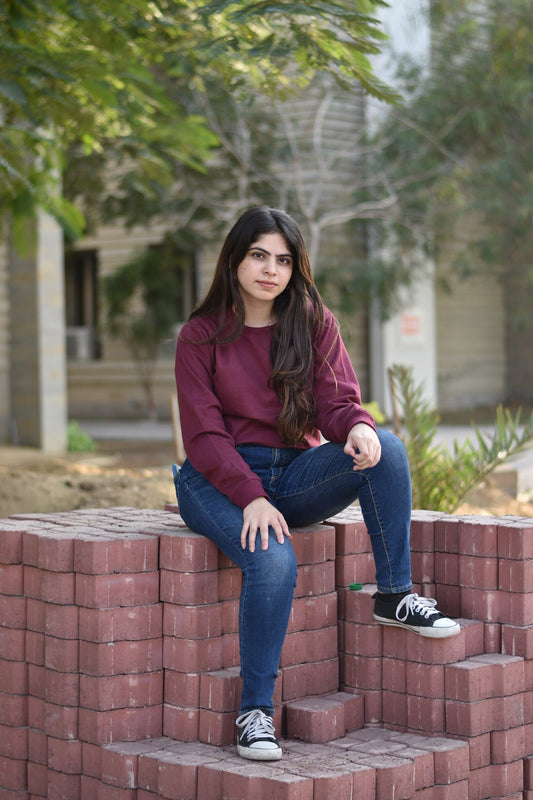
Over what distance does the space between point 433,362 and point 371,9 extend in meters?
12.2

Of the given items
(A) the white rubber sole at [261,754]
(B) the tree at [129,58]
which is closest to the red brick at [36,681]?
(A) the white rubber sole at [261,754]

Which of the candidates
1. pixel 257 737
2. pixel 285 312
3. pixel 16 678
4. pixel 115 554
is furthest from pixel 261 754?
pixel 285 312

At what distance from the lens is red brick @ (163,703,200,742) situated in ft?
11.0

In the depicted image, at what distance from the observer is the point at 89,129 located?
6699 mm

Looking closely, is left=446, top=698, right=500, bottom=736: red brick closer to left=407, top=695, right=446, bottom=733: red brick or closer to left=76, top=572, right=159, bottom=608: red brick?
left=407, top=695, right=446, bottom=733: red brick

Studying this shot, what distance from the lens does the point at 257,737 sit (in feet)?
10.2

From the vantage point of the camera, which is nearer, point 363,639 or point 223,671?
point 223,671

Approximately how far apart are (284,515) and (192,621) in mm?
541

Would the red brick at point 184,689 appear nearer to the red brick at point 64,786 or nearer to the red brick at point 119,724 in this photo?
the red brick at point 119,724

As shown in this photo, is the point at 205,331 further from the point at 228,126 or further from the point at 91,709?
the point at 228,126

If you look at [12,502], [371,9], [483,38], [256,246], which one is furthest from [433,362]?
[256,246]

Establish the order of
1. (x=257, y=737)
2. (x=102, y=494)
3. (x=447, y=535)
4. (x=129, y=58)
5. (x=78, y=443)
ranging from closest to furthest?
(x=257, y=737), (x=447, y=535), (x=129, y=58), (x=102, y=494), (x=78, y=443)

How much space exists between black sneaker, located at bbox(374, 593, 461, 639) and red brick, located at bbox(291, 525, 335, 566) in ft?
0.96

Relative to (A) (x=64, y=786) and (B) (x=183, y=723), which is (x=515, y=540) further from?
(A) (x=64, y=786)
